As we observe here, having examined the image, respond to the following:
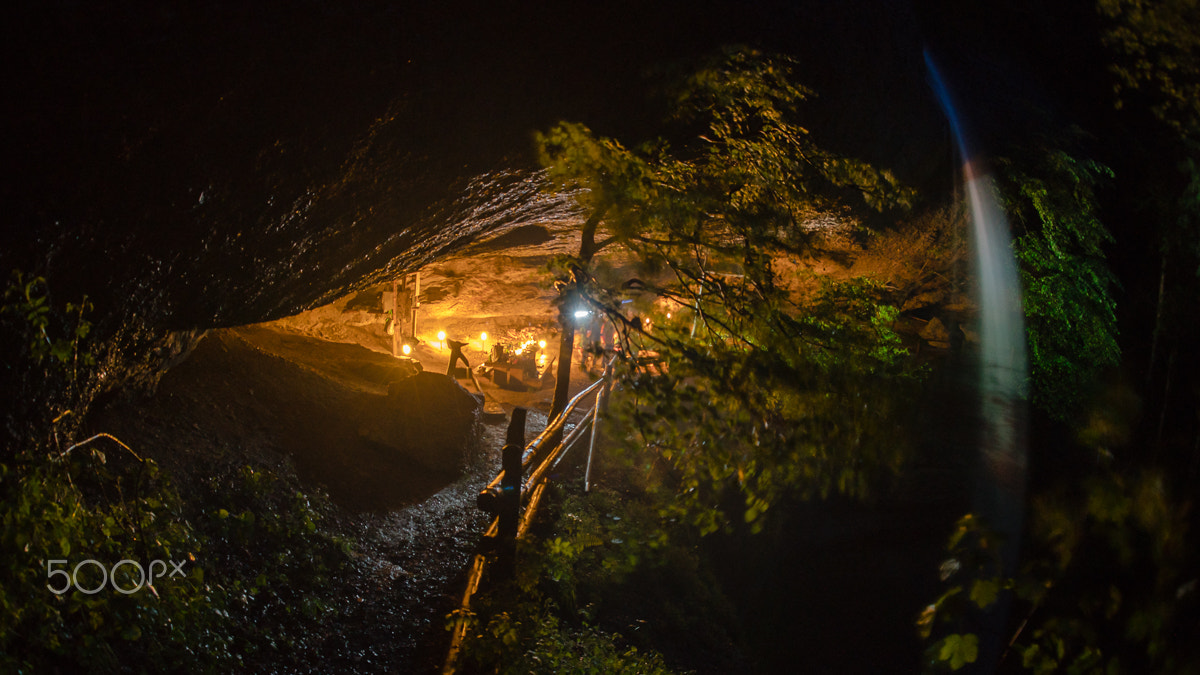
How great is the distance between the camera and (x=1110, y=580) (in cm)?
186

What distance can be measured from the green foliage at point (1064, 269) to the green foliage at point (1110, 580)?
1113 centimetres

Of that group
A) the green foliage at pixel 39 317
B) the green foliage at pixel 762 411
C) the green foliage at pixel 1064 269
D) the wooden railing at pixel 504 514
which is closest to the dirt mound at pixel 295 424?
the green foliage at pixel 39 317

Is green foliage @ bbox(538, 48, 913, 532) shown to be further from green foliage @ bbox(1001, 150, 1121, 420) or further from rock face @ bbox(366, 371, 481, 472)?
green foliage @ bbox(1001, 150, 1121, 420)

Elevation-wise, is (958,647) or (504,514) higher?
(958,647)

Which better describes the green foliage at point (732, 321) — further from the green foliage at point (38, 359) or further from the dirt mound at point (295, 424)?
the dirt mound at point (295, 424)

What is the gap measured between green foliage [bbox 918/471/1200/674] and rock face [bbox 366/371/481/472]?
8.28m

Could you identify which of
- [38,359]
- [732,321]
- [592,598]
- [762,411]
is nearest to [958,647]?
[762,411]

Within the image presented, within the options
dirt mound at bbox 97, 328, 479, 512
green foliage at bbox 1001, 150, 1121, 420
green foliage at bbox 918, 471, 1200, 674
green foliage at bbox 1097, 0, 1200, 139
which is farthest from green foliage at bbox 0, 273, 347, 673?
green foliage at bbox 1001, 150, 1121, 420

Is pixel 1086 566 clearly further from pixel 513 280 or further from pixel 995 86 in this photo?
pixel 513 280

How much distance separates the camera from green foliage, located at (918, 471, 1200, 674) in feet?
5.30

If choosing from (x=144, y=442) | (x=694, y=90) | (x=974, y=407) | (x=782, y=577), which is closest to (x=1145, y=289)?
(x=974, y=407)

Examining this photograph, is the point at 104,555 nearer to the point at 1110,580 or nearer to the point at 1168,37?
the point at 1110,580

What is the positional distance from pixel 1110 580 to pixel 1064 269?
11.6 meters

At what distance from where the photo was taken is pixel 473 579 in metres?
5.09
